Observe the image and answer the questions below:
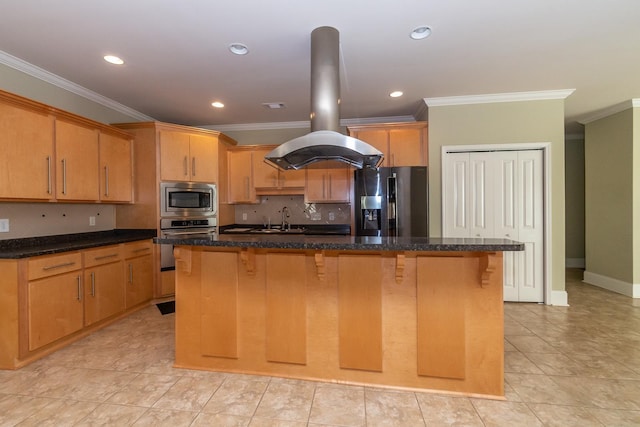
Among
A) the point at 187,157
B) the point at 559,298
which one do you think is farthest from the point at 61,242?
the point at 559,298

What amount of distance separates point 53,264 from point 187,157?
194 centimetres

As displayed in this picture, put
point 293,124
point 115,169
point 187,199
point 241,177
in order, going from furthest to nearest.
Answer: point 293,124, point 241,177, point 187,199, point 115,169

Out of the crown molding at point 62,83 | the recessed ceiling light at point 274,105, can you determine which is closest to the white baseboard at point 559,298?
the recessed ceiling light at point 274,105

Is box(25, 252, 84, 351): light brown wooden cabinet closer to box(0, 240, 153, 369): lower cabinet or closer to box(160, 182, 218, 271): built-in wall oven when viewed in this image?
box(0, 240, 153, 369): lower cabinet

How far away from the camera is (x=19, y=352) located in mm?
2307

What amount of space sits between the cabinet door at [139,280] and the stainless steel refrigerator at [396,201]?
8.92ft

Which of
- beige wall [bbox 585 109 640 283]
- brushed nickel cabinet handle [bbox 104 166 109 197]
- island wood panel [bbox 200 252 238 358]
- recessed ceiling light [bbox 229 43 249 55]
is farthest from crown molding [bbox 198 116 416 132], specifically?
island wood panel [bbox 200 252 238 358]

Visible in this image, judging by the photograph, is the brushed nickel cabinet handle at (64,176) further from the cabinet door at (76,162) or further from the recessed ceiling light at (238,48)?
the recessed ceiling light at (238,48)

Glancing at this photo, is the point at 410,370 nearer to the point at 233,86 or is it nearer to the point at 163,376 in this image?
the point at 163,376

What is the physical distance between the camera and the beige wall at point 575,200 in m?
5.87

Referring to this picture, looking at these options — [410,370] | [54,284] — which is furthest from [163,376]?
[410,370]

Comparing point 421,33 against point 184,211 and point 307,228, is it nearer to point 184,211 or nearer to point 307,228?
point 307,228

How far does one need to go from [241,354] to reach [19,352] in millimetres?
1737

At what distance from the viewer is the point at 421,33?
93.3 inches
